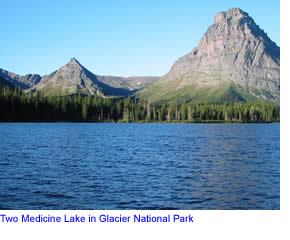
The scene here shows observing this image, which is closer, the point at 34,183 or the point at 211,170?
the point at 34,183

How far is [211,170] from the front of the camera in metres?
47.1

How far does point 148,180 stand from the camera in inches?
1560

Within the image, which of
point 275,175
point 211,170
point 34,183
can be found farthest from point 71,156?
point 275,175

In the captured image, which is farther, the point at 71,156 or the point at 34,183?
the point at 71,156

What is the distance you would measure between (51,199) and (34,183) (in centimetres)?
786
